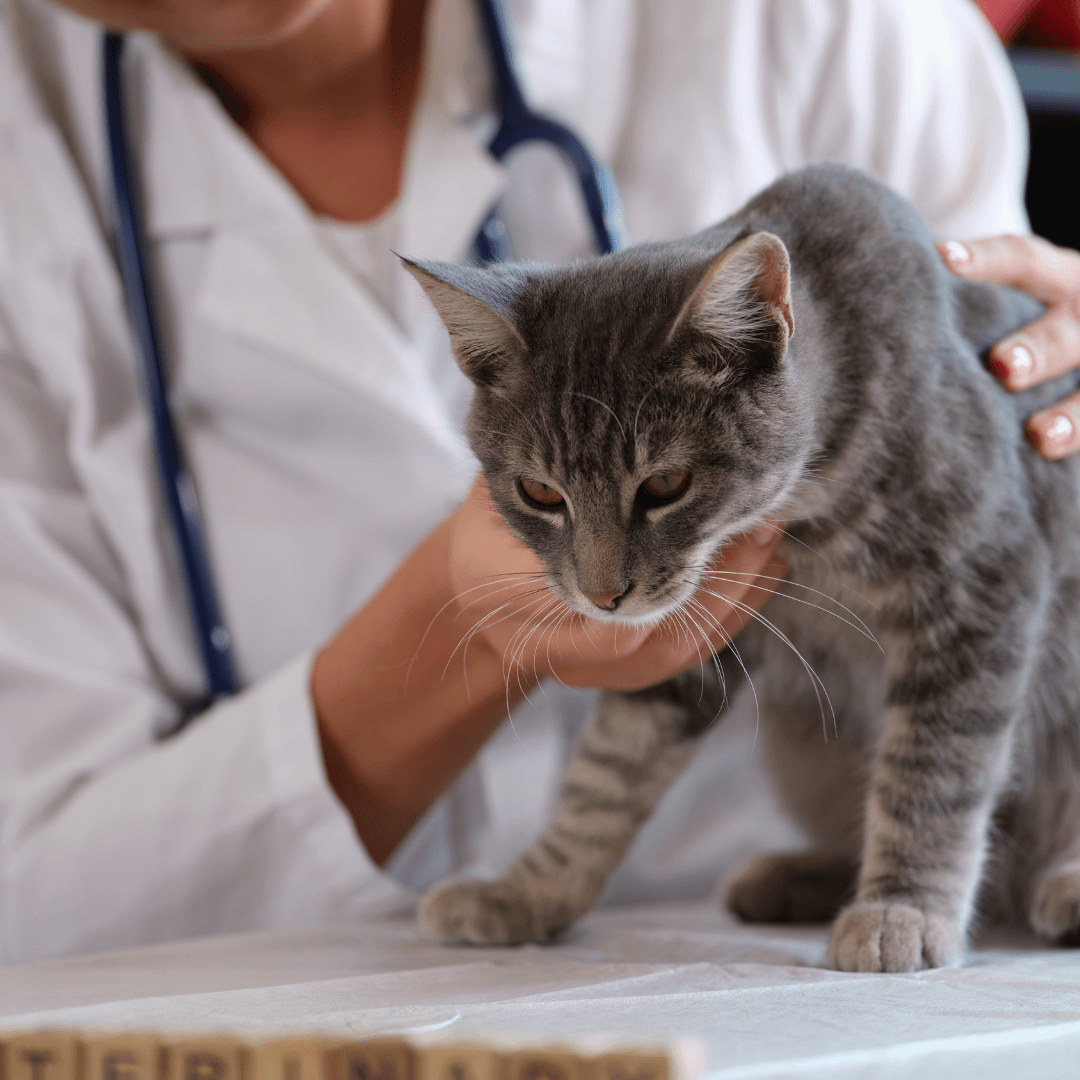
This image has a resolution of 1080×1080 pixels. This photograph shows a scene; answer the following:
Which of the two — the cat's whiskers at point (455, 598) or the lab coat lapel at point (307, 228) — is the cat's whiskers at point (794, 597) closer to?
the cat's whiskers at point (455, 598)

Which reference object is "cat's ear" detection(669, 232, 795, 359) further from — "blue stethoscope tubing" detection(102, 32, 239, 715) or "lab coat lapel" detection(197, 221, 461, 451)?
"blue stethoscope tubing" detection(102, 32, 239, 715)

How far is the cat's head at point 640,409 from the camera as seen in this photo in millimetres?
650

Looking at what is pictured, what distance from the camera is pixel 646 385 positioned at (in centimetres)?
65

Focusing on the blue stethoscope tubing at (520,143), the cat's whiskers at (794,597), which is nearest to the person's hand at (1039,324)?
the cat's whiskers at (794,597)

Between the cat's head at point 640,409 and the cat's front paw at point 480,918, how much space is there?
26cm

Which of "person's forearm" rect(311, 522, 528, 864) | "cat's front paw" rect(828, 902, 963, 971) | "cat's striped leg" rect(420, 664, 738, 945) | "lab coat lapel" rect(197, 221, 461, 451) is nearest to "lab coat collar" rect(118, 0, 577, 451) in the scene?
"lab coat lapel" rect(197, 221, 461, 451)

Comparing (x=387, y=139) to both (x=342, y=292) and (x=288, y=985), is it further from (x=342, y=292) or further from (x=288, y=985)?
(x=288, y=985)

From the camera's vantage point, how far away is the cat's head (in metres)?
0.65

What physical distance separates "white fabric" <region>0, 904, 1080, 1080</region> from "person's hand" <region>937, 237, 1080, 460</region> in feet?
1.26

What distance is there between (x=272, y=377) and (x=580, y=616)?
0.46 metres

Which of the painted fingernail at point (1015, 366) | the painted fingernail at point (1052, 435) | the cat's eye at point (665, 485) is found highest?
the painted fingernail at point (1015, 366)

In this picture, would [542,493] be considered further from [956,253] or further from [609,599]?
[956,253]

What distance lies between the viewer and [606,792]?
0.85 meters

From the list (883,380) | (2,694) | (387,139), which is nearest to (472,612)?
(883,380)
